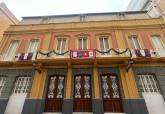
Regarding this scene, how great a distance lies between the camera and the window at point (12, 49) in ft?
44.5

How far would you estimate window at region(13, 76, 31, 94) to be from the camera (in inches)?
471

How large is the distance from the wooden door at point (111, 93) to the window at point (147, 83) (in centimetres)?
174

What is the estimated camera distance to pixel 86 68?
12.3 meters

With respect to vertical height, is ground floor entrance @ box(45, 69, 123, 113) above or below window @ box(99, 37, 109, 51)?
below

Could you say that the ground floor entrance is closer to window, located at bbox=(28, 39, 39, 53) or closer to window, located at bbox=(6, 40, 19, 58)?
→ window, located at bbox=(28, 39, 39, 53)

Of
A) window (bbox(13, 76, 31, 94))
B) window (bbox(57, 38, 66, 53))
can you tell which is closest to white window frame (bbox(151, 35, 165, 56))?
window (bbox(57, 38, 66, 53))

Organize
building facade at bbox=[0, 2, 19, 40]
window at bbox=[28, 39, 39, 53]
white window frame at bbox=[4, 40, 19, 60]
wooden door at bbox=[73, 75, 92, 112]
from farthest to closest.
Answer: building facade at bbox=[0, 2, 19, 40] < window at bbox=[28, 39, 39, 53] < white window frame at bbox=[4, 40, 19, 60] < wooden door at bbox=[73, 75, 92, 112]

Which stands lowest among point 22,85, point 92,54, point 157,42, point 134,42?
point 22,85

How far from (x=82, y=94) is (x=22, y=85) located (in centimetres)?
476

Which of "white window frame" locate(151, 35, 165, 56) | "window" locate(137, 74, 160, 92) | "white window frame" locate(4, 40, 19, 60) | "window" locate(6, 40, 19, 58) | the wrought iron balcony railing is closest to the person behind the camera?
"window" locate(137, 74, 160, 92)

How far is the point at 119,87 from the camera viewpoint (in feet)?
37.5

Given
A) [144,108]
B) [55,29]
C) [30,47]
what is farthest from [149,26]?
[30,47]

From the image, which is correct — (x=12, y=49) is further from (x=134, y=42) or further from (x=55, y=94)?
(x=134, y=42)

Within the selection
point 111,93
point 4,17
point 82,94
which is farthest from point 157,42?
point 4,17
